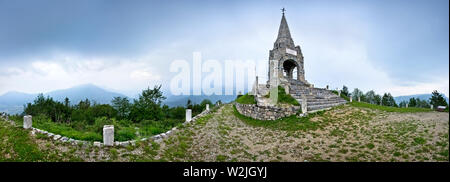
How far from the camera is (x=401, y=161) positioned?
4977 mm

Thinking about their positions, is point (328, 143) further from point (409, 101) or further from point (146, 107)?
point (409, 101)

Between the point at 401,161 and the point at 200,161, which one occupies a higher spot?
the point at 401,161

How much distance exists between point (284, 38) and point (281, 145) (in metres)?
21.6

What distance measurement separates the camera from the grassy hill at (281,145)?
5.59m

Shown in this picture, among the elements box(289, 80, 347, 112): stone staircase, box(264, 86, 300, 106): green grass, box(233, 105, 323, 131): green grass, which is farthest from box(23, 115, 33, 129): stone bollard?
box(289, 80, 347, 112): stone staircase

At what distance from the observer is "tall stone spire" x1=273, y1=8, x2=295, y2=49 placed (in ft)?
81.0

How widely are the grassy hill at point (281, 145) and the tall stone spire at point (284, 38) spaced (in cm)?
1701

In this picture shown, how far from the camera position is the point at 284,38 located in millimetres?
25484

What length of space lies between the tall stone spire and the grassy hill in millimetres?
17006

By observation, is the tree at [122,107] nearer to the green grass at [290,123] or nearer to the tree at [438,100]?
the green grass at [290,123]
